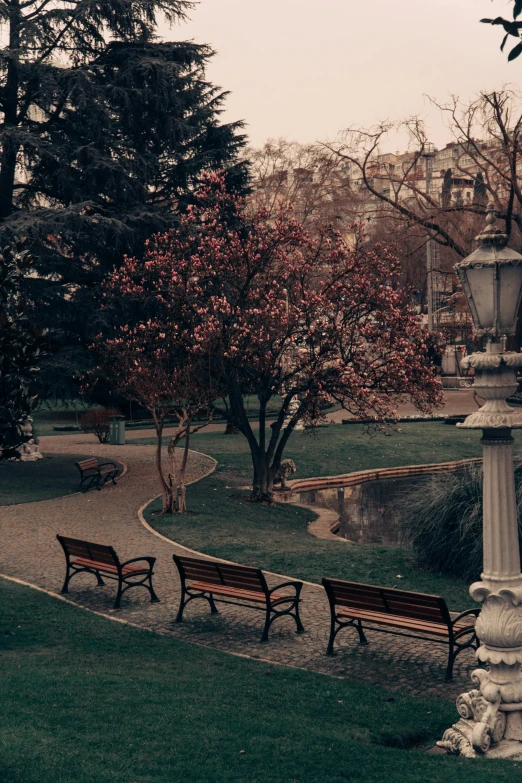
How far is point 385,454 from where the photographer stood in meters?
28.8

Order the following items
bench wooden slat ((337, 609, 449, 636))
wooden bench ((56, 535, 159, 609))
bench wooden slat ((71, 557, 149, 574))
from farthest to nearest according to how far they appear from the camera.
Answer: bench wooden slat ((71, 557, 149, 574)) → wooden bench ((56, 535, 159, 609)) → bench wooden slat ((337, 609, 449, 636))

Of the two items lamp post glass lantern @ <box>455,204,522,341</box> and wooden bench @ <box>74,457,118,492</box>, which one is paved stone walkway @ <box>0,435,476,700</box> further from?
lamp post glass lantern @ <box>455,204,522,341</box>

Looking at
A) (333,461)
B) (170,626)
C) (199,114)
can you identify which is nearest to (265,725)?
(170,626)

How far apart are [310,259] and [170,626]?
10.9 metres

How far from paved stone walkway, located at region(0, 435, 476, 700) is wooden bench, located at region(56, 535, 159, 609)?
0.20 metres

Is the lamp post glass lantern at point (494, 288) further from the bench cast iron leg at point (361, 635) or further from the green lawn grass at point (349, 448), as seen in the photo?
the green lawn grass at point (349, 448)

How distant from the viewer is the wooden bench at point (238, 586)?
34.3 feet

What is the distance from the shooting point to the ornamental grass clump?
13.6m

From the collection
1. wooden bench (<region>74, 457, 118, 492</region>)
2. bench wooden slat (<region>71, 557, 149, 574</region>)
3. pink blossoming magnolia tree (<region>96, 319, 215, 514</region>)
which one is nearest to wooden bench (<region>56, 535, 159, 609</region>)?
bench wooden slat (<region>71, 557, 149, 574</region>)

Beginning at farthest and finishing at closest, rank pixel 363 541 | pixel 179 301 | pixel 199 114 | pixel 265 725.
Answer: pixel 199 114 → pixel 179 301 → pixel 363 541 → pixel 265 725

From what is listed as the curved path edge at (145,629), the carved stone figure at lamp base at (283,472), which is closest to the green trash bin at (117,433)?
the carved stone figure at lamp base at (283,472)

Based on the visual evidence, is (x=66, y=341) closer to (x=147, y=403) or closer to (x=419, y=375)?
(x=147, y=403)

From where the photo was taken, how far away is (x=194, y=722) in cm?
721

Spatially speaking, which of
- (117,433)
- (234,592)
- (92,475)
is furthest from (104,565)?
(117,433)
